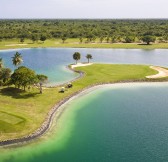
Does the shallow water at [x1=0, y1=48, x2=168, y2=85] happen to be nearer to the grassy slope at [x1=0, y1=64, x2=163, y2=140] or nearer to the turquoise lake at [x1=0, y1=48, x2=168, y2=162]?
the turquoise lake at [x1=0, y1=48, x2=168, y2=162]

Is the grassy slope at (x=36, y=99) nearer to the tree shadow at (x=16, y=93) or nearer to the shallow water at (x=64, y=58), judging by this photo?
the tree shadow at (x=16, y=93)

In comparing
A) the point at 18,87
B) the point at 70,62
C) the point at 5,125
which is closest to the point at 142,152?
the point at 5,125

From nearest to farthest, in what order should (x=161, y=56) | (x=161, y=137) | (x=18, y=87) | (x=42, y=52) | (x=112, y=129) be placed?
(x=161, y=137) < (x=112, y=129) < (x=18, y=87) < (x=161, y=56) < (x=42, y=52)

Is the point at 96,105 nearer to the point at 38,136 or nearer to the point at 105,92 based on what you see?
the point at 105,92

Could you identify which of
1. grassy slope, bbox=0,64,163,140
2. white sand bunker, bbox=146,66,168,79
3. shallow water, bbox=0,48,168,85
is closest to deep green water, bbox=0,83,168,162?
grassy slope, bbox=0,64,163,140

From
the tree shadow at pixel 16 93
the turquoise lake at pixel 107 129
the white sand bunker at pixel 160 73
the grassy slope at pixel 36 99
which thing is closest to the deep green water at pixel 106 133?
the turquoise lake at pixel 107 129
